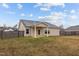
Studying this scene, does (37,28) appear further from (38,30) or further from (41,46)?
(41,46)

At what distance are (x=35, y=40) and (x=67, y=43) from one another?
67cm

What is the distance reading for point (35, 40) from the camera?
55.2 meters

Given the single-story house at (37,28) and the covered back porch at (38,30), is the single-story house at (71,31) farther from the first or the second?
the covered back porch at (38,30)

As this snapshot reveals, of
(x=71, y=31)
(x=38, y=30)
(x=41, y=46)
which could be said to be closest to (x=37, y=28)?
(x=38, y=30)

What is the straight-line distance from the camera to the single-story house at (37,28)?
181 ft

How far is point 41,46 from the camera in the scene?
55125mm

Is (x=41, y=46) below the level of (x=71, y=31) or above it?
below

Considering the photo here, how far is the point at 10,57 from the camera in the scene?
2167 inches

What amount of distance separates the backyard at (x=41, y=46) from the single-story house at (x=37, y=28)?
105 millimetres

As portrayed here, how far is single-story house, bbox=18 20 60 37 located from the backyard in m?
0.10

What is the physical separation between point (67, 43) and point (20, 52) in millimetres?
1003

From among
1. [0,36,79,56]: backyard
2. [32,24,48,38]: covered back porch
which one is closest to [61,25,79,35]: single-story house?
[0,36,79,56]: backyard

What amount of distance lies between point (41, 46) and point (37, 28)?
15.2 inches

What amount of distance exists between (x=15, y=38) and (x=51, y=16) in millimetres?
884
